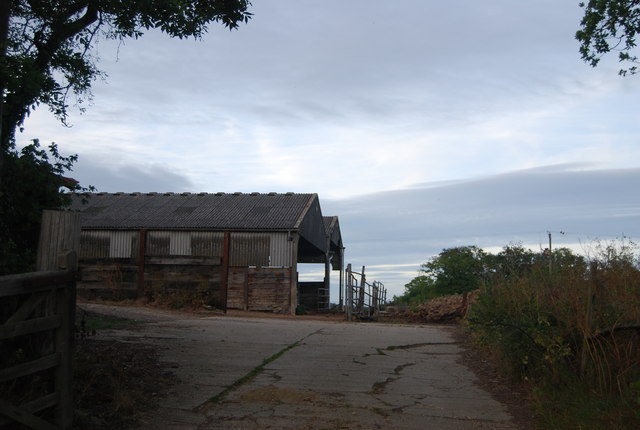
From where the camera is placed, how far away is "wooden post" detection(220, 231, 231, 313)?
2453 cm

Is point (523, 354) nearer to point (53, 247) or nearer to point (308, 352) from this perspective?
point (308, 352)

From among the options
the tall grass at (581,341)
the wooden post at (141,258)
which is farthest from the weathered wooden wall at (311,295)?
the tall grass at (581,341)

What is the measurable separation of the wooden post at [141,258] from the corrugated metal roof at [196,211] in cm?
50

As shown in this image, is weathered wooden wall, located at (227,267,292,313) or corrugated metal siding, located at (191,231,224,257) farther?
corrugated metal siding, located at (191,231,224,257)

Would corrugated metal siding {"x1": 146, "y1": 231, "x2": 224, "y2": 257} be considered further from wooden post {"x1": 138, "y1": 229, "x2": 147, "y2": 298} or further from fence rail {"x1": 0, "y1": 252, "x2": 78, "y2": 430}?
fence rail {"x1": 0, "y1": 252, "x2": 78, "y2": 430}

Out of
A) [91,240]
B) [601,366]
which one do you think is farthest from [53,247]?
[91,240]

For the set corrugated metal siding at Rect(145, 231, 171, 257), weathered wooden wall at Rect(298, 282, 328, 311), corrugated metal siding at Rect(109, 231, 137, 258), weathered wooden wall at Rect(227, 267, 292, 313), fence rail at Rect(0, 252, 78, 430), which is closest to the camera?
fence rail at Rect(0, 252, 78, 430)

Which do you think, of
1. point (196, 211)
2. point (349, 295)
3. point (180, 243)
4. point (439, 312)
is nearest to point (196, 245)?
point (180, 243)

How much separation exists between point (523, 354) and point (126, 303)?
19.9 metres

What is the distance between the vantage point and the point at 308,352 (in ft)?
32.9

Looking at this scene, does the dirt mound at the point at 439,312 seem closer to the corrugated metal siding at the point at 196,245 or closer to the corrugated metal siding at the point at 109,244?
the corrugated metal siding at the point at 196,245

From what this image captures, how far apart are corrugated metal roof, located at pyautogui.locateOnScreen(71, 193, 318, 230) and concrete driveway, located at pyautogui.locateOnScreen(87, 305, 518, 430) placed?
14544 mm

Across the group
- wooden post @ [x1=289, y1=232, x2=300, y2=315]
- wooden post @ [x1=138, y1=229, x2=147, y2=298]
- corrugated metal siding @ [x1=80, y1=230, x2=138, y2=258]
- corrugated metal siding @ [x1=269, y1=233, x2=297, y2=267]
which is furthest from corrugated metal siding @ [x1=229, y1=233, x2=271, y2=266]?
corrugated metal siding @ [x1=80, y1=230, x2=138, y2=258]

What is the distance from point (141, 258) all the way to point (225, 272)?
382cm
